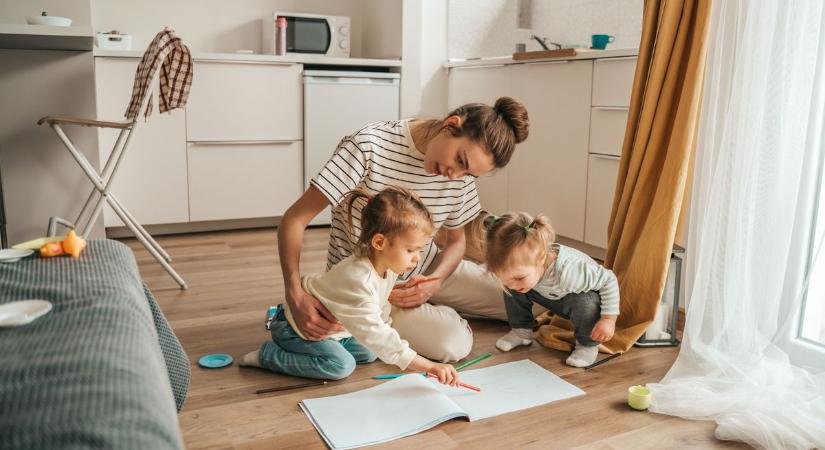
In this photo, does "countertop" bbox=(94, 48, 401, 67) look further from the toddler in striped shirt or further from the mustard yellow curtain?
the toddler in striped shirt

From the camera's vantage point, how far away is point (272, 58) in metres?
3.89

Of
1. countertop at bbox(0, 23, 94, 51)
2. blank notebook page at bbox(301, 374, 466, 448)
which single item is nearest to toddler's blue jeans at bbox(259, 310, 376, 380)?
blank notebook page at bbox(301, 374, 466, 448)

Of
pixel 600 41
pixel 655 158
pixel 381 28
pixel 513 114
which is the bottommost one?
pixel 655 158

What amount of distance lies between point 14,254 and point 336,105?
295 cm

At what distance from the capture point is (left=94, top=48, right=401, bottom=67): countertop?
3.55 meters

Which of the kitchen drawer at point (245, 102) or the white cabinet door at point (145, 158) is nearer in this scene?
the white cabinet door at point (145, 158)

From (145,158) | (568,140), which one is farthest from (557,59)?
(145,158)

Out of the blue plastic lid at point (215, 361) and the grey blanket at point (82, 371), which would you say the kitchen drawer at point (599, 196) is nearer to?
the blue plastic lid at point (215, 361)

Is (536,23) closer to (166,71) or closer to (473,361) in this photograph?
(166,71)

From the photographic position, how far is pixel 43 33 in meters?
2.33

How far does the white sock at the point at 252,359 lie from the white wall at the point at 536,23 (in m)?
2.35

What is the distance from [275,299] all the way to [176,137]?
146 cm

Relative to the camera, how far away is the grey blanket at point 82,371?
67 centimetres

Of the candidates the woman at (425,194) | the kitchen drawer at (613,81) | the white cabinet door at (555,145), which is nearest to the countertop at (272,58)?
the white cabinet door at (555,145)
